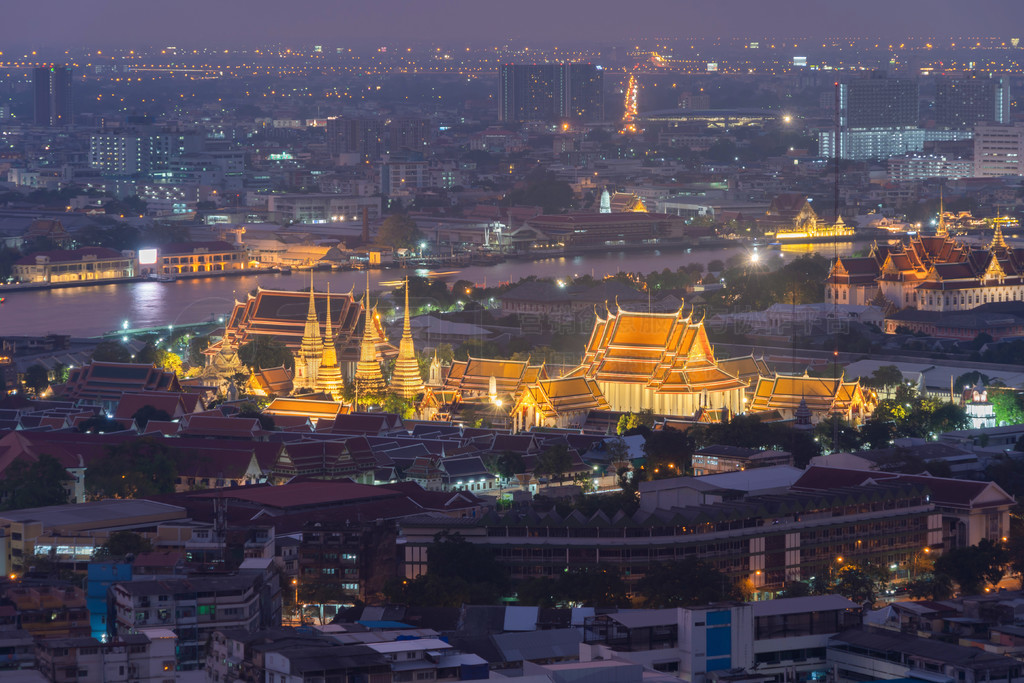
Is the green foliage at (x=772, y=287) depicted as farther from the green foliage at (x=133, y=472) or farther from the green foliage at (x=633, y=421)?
the green foliage at (x=133, y=472)

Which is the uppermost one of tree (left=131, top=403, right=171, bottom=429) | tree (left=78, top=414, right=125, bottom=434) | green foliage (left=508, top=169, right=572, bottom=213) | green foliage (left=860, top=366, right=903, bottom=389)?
green foliage (left=508, top=169, right=572, bottom=213)

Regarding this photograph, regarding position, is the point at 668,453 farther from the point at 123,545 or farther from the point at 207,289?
the point at 207,289

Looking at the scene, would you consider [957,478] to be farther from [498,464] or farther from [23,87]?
[23,87]

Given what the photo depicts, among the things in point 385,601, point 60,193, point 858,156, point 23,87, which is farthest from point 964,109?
point 385,601

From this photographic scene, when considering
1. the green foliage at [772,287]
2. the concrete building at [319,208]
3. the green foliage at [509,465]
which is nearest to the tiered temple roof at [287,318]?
the green foliage at [772,287]

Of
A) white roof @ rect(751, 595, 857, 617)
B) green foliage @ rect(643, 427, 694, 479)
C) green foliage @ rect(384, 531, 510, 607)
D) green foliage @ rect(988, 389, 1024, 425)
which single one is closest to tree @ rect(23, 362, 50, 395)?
green foliage @ rect(643, 427, 694, 479)

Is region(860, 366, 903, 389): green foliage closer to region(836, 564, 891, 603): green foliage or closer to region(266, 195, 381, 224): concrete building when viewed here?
region(836, 564, 891, 603): green foliage

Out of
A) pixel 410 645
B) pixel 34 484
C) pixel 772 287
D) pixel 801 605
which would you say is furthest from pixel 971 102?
pixel 410 645
